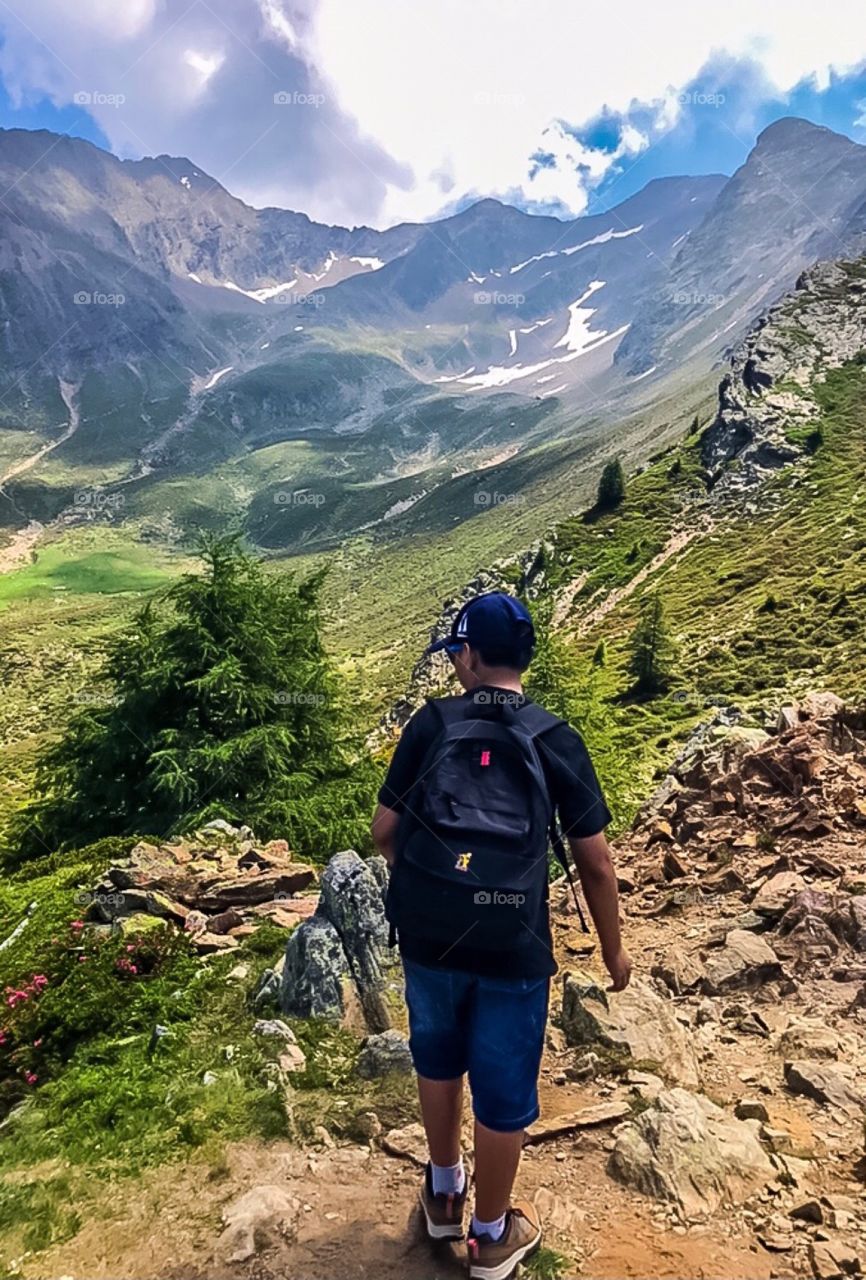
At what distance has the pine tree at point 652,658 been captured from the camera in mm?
29062

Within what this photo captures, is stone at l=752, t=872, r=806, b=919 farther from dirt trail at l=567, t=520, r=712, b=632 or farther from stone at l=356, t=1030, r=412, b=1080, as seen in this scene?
dirt trail at l=567, t=520, r=712, b=632

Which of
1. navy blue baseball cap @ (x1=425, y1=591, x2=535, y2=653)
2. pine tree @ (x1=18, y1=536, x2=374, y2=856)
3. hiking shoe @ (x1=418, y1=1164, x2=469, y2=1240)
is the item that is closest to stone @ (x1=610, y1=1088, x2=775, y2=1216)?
hiking shoe @ (x1=418, y1=1164, x2=469, y2=1240)

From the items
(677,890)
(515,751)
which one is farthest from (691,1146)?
(677,890)

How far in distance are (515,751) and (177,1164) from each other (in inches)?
137

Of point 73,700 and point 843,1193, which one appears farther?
point 73,700

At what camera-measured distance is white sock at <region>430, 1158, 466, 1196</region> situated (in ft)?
12.5

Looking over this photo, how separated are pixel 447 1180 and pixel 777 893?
199 inches

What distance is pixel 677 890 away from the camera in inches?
338

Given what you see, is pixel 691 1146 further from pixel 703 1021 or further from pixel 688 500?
pixel 688 500

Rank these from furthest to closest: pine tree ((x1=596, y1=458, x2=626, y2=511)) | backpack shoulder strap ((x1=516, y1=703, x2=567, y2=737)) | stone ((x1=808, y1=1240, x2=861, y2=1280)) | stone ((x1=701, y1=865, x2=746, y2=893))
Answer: pine tree ((x1=596, y1=458, x2=626, y2=511))
stone ((x1=701, y1=865, x2=746, y2=893))
stone ((x1=808, y1=1240, x2=861, y2=1280))
backpack shoulder strap ((x1=516, y1=703, x2=567, y2=737))

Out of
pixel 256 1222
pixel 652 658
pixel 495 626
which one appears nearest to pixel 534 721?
pixel 495 626

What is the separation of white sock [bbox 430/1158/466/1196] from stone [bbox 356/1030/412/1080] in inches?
60.9

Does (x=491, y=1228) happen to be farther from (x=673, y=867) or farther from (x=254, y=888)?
(x=673, y=867)

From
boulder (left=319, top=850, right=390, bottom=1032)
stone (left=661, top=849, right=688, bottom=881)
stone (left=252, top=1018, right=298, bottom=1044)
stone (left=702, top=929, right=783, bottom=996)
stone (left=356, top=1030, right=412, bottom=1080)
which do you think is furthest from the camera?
stone (left=661, top=849, right=688, bottom=881)
